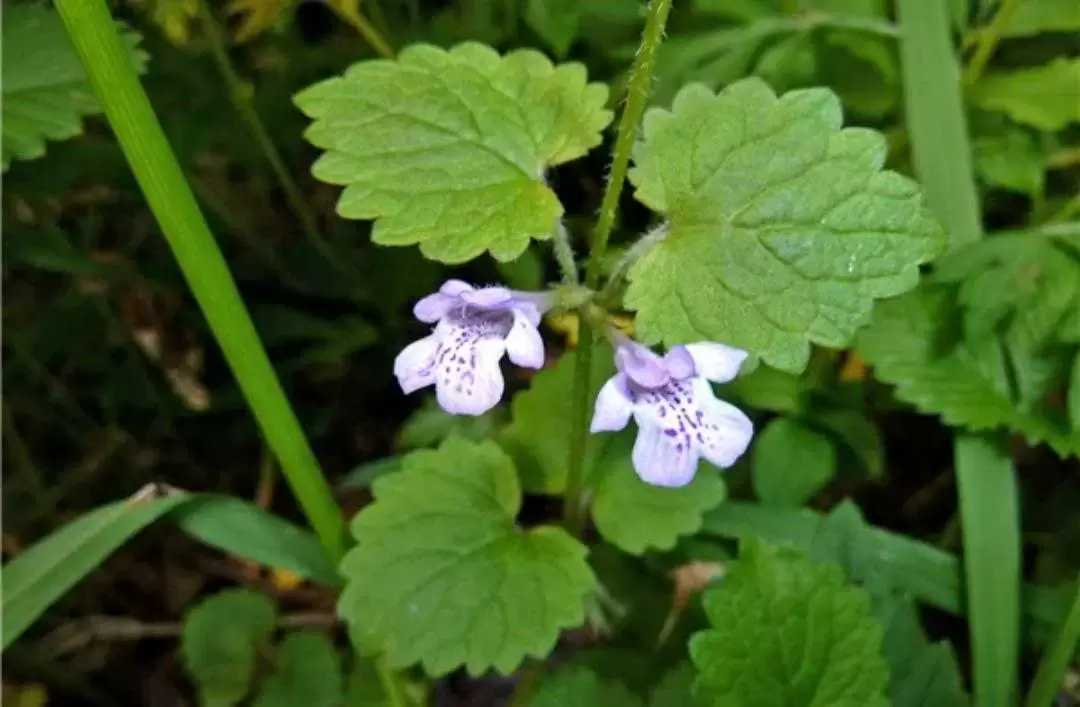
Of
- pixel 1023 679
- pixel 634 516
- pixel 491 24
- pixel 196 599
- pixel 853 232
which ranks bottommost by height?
pixel 1023 679

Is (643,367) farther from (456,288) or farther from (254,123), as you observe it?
(254,123)

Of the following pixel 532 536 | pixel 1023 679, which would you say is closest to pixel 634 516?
pixel 532 536

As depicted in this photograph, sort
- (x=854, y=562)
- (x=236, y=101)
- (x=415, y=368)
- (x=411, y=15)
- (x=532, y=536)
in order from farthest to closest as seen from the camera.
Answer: (x=411, y=15)
(x=236, y=101)
(x=854, y=562)
(x=532, y=536)
(x=415, y=368)

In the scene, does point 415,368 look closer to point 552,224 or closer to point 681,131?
point 552,224

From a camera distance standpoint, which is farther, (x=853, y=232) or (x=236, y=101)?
(x=236, y=101)

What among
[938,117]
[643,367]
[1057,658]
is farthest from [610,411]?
[938,117]

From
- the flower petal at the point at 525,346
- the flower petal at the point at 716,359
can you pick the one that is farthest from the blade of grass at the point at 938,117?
the flower petal at the point at 525,346
